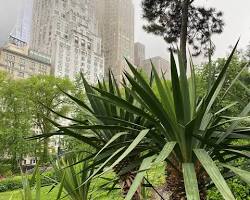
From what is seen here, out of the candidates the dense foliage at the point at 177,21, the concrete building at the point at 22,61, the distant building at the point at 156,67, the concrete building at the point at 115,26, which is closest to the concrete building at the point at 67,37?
the concrete building at the point at 115,26

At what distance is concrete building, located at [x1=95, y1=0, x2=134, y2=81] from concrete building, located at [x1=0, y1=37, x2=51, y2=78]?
44.2 m

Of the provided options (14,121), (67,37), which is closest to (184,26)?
(14,121)

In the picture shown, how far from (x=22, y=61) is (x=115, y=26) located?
61.4 metres

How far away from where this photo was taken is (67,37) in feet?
422

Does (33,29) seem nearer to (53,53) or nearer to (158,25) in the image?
(53,53)

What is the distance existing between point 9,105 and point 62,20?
97.1 meters

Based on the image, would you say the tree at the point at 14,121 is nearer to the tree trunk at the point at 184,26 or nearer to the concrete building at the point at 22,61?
the tree trunk at the point at 184,26

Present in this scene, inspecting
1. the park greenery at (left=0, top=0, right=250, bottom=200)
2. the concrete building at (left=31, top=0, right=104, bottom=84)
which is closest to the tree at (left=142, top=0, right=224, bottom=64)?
the park greenery at (left=0, top=0, right=250, bottom=200)

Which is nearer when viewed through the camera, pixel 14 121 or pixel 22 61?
pixel 14 121

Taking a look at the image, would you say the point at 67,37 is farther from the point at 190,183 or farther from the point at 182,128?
the point at 190,183

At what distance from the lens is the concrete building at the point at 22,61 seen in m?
91.8

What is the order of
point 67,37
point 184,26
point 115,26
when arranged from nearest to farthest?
point 184,26 → point 67,37 → point 115,26

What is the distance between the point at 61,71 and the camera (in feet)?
373

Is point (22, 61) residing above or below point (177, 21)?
above
